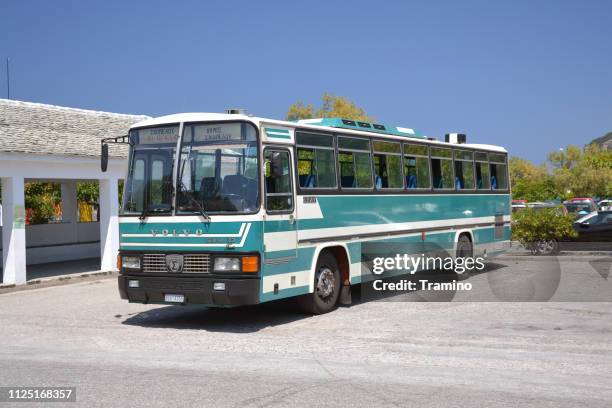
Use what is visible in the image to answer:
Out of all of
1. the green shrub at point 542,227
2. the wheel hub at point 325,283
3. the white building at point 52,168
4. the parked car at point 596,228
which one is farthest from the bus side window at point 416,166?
the parked car at point 596,228

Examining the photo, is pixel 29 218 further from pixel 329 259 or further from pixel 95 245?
pixel 329 259

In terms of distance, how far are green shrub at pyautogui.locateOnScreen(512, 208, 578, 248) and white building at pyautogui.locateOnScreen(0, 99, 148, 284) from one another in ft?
39.9

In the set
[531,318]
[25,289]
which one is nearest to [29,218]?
[25,289]

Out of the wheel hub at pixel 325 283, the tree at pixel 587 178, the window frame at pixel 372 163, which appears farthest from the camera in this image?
the tree at pixel 587 178

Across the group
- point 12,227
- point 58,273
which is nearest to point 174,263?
point 12,227

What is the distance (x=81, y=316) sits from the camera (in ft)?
46.6

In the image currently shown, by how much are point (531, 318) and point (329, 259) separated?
3.45 m

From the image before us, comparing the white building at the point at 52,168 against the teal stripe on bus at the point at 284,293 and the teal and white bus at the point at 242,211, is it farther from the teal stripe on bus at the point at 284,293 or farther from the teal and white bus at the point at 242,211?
the teal stripe on bus at the point at 284,293

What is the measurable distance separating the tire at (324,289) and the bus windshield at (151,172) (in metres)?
2.80

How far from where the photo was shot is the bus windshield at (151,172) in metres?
12.1

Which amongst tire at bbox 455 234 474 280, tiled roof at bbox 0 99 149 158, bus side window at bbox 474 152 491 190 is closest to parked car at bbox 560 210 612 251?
bus side window at bbox 474 152 491 190

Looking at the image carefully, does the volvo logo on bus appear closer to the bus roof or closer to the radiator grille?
the radiator grille

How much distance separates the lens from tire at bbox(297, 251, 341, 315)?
1316cm

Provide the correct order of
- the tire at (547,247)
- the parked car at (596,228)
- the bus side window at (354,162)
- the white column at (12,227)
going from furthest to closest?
the parked car at (596,228) < the tire at (547,247) < the white column at (12,227) < the bus side window at (354,162)
